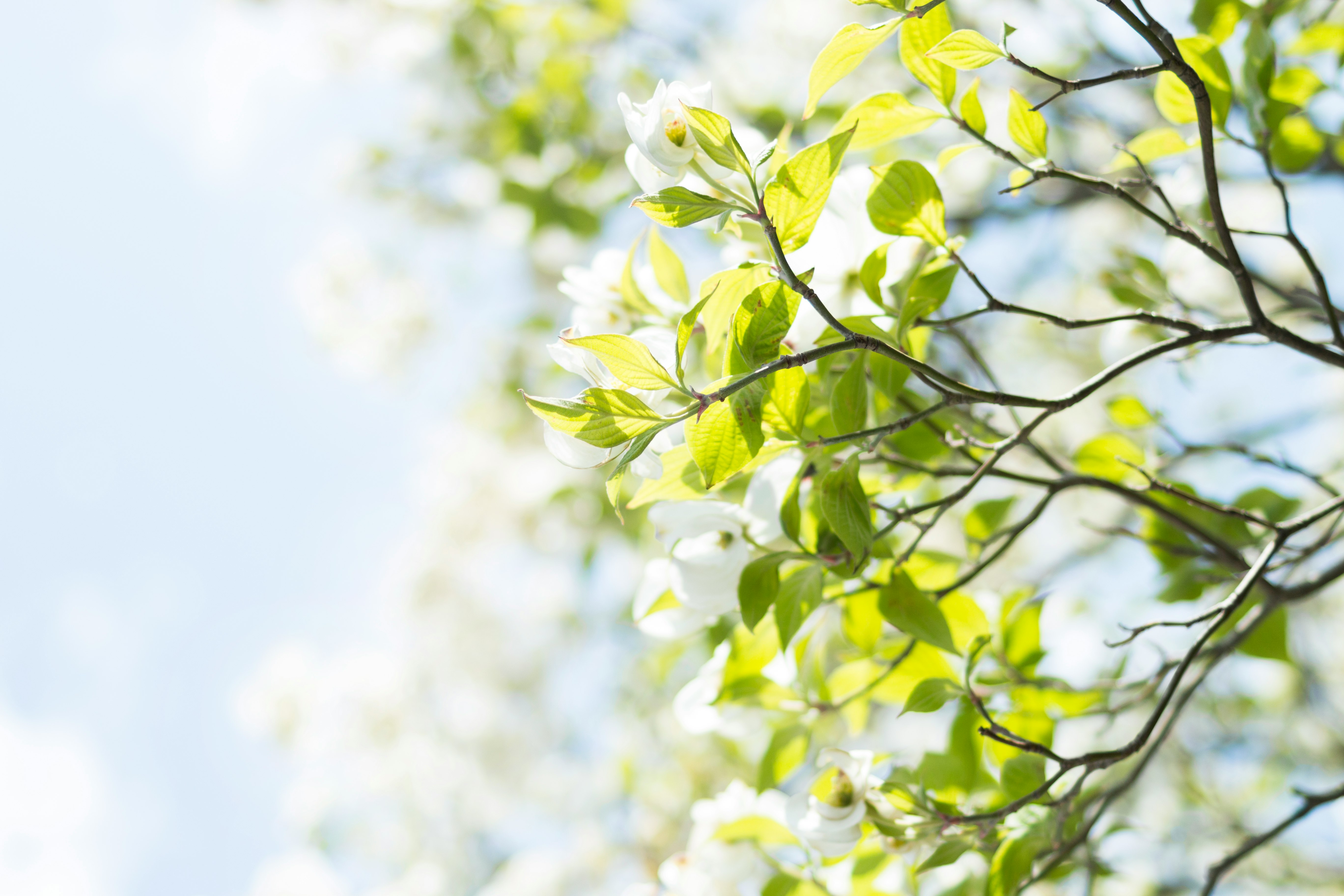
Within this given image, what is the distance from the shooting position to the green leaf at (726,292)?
1.15 ft

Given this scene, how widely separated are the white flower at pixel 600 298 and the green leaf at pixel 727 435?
0.65ft

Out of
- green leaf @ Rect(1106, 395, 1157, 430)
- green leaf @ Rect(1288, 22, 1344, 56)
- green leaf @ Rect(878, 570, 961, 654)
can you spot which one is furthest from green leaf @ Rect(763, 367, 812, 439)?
green leaf @ Rect(1288, 22, 1344, 56)

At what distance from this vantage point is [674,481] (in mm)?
408

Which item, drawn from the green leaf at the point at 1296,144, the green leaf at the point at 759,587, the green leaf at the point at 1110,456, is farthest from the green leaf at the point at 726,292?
the green leaf at the point at 1296,144

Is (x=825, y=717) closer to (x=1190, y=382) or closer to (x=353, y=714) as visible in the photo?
(x=1190, y=382)

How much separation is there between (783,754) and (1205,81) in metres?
0.47

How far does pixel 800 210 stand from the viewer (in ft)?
1.09

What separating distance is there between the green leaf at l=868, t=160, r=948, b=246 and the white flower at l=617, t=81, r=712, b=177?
0.10 metres

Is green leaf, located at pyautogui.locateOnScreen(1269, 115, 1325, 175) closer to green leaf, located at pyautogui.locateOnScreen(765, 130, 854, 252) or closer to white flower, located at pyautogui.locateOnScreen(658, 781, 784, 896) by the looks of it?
green leaf, located at pyautogui.locateOnScreen(765, 130, 854, 252)

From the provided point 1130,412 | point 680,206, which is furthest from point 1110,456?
point 680,206

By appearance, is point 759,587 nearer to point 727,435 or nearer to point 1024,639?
point 727,435

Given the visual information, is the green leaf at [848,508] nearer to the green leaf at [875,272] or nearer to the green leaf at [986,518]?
the green leaf at [875,272]

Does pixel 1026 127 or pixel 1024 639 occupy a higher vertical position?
pixel 1026 127

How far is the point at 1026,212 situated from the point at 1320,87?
0.71 m
